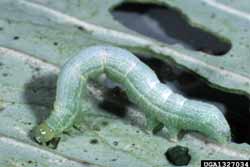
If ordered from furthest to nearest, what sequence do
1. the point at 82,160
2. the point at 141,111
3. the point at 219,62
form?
the point at 219,62
the point at 141,111
the point at 82,160

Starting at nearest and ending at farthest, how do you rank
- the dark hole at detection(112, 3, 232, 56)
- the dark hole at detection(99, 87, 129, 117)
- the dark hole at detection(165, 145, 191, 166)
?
the dark hole at detection(165, 145, 191, 166)
the dark hole at detection(99, 87, 129, 117)
the dark hole at detection(112, 3, 232, 56)

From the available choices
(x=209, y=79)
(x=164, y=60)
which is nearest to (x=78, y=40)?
(x=164, y=60)

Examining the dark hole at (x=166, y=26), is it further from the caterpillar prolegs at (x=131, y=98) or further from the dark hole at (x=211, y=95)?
the caterpillar prolegs at (x=131, y=98)

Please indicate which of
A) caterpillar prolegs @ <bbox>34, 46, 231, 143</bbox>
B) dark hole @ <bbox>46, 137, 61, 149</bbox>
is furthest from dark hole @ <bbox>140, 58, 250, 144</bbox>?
dark hole @ <bbox>46, 137, 61, 149</bbox>

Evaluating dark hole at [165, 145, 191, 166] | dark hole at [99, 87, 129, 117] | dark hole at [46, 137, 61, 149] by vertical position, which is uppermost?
dark hole at [99, 87, 129, 117]

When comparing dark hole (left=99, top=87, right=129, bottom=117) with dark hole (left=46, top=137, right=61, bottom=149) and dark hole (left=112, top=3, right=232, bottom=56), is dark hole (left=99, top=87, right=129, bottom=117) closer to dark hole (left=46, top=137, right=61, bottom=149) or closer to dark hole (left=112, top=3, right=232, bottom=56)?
dark hole (left=46, top=137, right=61, bottom=149)

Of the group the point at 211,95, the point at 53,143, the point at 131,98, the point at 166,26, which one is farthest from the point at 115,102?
the point at 166,26

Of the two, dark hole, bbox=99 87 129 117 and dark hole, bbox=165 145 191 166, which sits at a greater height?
dark hole, bbox=99 87 129 117

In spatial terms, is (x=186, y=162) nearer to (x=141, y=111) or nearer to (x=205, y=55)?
(x=141, y=111)
